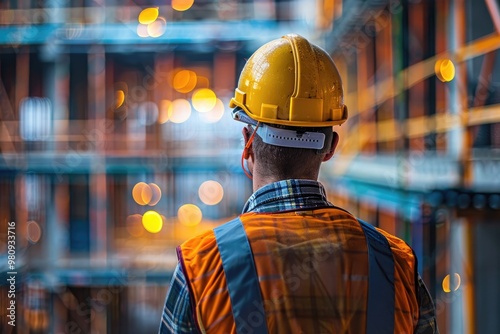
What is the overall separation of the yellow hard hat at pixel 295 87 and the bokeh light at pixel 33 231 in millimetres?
7004

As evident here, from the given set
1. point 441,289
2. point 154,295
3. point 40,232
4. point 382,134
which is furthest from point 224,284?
point 40,232

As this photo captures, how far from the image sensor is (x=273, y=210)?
1.07 m

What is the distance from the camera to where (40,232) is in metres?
7.79

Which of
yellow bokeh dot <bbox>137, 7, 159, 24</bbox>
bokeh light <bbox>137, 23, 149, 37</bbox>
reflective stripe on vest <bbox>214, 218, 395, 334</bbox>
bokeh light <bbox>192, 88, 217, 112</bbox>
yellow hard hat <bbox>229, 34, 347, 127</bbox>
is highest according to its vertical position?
yellow bokeh dot <bbox>137, 7, 159, 24</bbox>

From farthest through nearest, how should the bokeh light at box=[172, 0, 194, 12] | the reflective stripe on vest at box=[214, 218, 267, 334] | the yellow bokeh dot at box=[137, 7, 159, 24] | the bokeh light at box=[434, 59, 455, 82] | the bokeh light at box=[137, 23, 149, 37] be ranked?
1. the bokeh light at box=[172, 0, 194, 12]
2. the yellow bokeh dot at box=[137, 7, 159, 24]
3. the bokeh light at box=[137, 23, 149, 37]
4. the bokeh light at box=[434, 59, 455, 82]
5. the reflective stripe on vest at box=[214, 218, 267, 334]

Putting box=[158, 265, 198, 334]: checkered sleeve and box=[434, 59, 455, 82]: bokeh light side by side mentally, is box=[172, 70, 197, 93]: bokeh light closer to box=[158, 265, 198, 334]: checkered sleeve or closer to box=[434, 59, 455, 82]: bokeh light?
box=[434, 59, 455, 82]: bokeh light

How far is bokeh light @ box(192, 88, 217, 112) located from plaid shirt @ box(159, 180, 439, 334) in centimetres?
684

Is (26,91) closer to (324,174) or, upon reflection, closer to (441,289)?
(324,174)

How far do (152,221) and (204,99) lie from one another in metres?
1.56

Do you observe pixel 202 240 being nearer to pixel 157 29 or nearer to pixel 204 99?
pixel 157 29

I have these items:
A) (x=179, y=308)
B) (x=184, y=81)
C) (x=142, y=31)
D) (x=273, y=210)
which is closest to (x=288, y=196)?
(x=273, y=210)

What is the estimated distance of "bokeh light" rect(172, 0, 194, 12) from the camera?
303 inches

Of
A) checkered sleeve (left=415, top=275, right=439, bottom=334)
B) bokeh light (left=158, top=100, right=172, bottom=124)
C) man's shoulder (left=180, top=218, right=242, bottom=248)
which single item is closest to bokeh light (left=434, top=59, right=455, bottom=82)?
checkered sleeve (left=415, top=275, right=439, bottom=334)

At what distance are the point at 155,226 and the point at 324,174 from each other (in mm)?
2050
